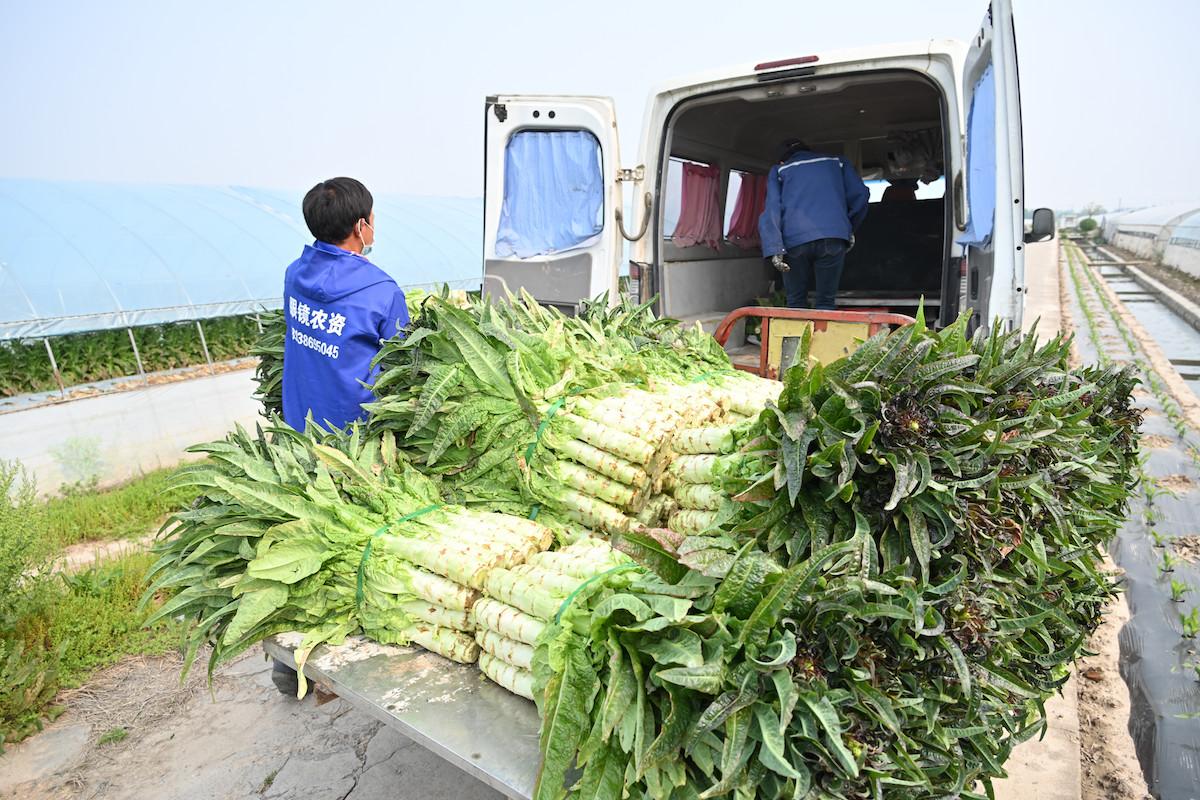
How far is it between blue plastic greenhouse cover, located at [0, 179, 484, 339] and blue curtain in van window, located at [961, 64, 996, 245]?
9694 mm

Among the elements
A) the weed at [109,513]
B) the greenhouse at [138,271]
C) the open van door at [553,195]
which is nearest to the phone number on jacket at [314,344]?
the open van door at [553,195]

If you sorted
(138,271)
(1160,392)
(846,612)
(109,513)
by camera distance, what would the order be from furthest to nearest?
1. (138,271)
2. (1160,392)
3. (109,513)
4. (846,612)

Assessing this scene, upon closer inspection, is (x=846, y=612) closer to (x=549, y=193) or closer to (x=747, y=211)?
(x=549, y=193)

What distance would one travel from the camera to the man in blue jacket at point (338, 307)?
3.15 metres

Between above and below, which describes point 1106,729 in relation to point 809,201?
below

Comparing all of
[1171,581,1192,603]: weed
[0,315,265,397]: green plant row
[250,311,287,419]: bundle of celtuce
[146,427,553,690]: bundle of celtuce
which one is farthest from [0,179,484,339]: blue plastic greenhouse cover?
[1171,581,1192,603]: weed

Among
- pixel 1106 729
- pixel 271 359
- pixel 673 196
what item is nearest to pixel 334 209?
pixel 271 359

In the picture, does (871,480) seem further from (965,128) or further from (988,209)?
(965,128)

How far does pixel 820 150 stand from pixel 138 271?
9.11 metres

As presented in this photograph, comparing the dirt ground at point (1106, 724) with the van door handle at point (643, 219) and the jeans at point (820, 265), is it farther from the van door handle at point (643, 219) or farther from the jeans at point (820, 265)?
the van door handle at point (643, 219)

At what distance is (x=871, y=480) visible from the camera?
6.47ft

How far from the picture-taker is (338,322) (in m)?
3.14

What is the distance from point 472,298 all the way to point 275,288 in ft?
30.8

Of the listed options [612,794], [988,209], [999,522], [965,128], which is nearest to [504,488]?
[612,794]
